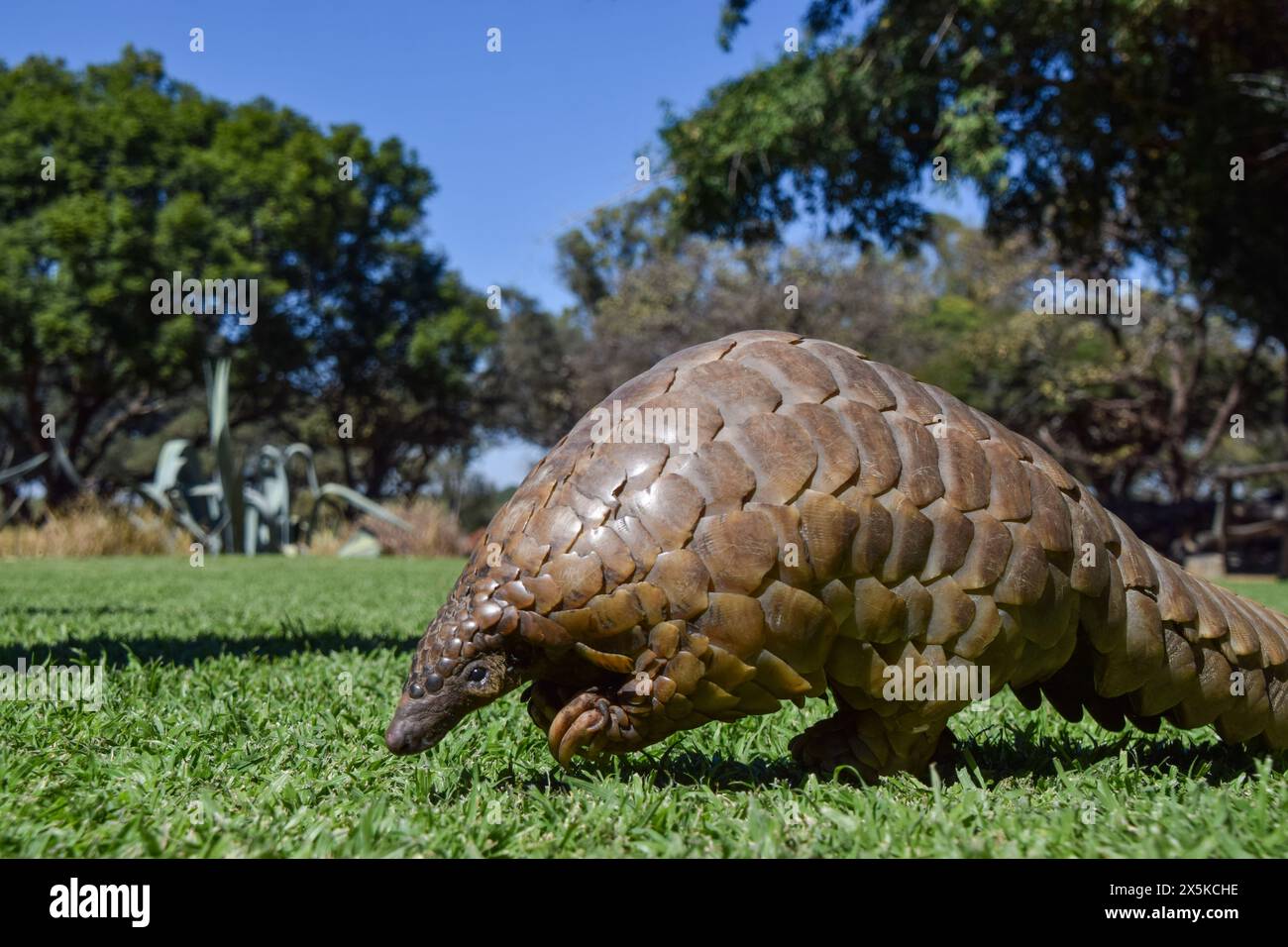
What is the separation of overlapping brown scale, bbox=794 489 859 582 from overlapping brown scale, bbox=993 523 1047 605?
38 centimetres

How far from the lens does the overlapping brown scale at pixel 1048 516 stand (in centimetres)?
239

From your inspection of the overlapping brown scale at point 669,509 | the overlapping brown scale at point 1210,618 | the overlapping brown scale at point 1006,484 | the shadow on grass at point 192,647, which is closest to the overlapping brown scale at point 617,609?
the overlapping brown scale at point 669,509

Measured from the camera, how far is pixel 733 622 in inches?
86.1

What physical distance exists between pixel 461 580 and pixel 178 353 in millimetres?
23985

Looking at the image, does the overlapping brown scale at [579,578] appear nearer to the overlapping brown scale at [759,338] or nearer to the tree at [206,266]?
the overlapping brown scale at [759,338]

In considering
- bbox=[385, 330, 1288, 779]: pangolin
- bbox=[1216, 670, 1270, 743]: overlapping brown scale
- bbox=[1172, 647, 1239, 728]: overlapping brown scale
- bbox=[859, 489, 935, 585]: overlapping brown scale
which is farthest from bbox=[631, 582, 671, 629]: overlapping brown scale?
bbox=[1216, 670, 1270, 743]: overlapping brown scale

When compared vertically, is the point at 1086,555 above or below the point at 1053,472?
below

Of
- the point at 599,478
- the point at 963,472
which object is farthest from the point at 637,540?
the point at 963,472

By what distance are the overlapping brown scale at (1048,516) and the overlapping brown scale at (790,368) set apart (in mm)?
534

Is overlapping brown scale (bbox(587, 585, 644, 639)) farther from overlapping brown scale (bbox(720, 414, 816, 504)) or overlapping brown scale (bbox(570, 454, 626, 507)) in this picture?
overlapping brown scale (bbox(720, 414, 816, 504))

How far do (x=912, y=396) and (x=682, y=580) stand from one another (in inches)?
30.1

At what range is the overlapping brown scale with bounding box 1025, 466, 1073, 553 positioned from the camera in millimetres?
2389

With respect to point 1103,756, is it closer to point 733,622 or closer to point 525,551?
point 733,622
